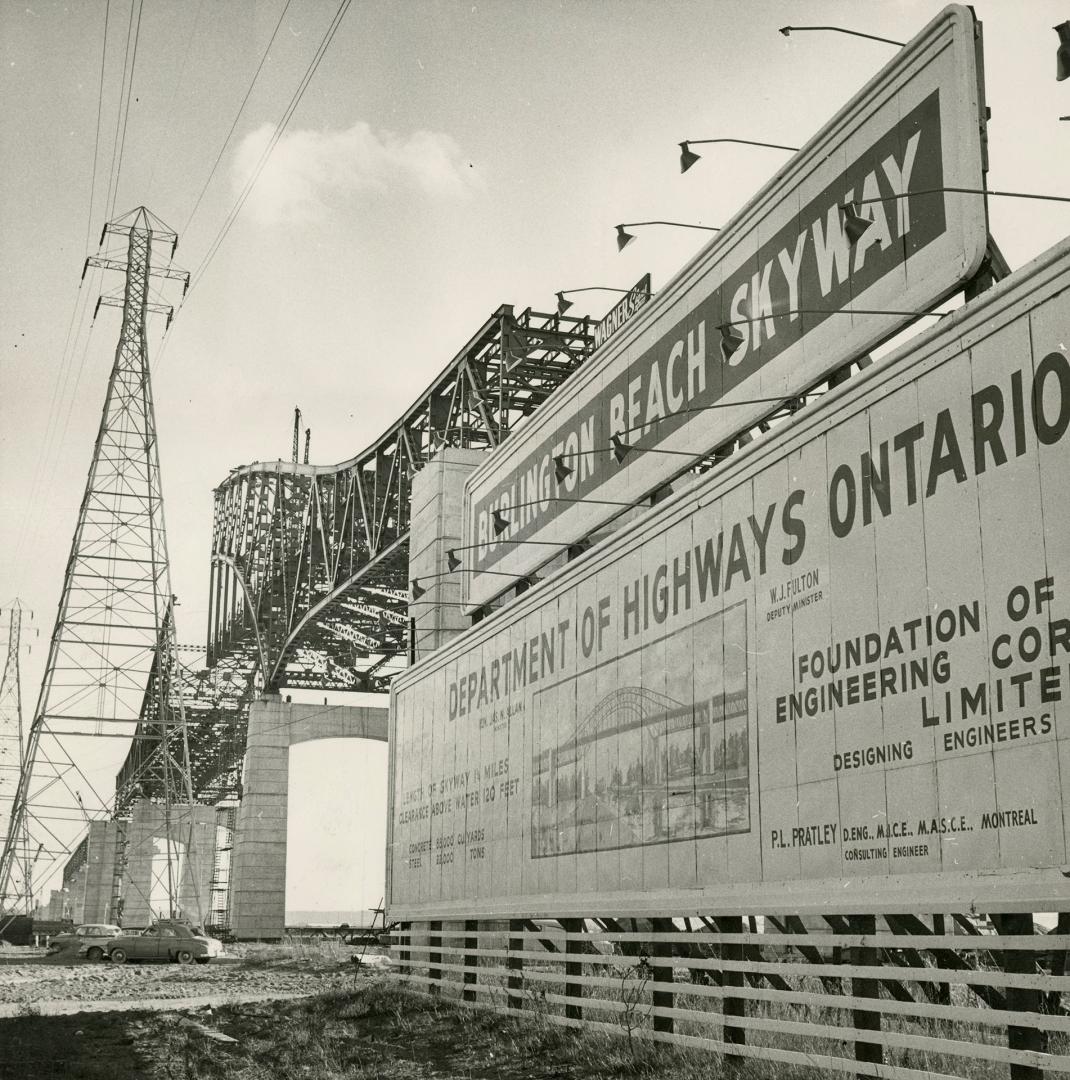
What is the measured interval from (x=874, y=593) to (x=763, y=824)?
2554mm

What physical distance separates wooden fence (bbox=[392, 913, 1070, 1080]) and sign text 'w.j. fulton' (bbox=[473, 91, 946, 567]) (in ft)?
18.1

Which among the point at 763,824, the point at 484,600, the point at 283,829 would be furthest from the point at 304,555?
the point at 763,824

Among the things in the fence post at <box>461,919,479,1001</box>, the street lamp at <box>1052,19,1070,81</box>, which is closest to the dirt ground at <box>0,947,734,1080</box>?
the fence post at <box>461,919,479,1001</box>

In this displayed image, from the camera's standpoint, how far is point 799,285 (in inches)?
512

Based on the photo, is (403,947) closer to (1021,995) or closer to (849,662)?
(849,662)

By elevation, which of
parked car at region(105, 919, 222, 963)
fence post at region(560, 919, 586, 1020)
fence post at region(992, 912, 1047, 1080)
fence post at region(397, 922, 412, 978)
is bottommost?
parked car at region(105, 919, 222, 963)

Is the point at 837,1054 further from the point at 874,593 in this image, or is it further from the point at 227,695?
the point at 227,695

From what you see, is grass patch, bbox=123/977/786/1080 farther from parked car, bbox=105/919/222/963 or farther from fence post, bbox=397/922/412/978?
parked car, bbox=105/919/222/963

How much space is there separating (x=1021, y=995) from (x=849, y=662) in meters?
2.79

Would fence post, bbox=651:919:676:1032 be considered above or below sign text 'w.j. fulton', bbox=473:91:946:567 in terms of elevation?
below

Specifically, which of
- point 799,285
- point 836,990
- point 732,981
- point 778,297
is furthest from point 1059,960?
point 778,297

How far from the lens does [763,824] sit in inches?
449

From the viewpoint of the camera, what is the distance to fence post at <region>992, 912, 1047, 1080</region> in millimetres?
8320

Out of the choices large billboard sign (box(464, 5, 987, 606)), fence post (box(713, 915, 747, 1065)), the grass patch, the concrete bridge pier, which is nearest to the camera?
large billboard sign (box(464, 5, 987, 606))
